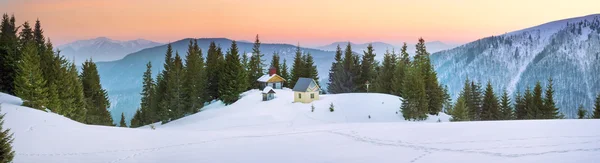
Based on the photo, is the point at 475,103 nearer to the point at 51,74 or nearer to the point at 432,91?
the point at 432,91

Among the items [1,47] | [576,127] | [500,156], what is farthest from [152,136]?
[1,47]

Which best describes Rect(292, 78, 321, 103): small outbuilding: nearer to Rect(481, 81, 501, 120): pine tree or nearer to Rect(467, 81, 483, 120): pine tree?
Rect(467, 81, 483, 120): pine tree

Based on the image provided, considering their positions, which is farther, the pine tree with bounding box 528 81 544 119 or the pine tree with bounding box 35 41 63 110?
the pine tree with bounding box 528 81 544 119

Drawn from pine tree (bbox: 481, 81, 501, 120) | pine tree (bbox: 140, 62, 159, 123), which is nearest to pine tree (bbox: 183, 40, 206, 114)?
pine tree (bbox: 140, 62, 159, 123)

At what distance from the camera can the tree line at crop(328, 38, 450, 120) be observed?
43.7m

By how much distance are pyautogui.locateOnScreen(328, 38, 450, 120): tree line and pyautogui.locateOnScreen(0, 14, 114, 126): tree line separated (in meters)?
36.8

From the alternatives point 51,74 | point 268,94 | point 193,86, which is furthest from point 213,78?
point 51,74

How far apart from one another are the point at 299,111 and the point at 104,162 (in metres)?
32.4

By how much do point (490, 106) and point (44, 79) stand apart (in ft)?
191

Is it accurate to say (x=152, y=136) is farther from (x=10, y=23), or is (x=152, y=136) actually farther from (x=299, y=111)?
(x=10, y=23)

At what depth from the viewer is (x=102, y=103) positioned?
5847cm

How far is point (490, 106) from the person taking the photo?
5772cm

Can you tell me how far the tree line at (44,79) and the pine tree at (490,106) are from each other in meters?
55.2

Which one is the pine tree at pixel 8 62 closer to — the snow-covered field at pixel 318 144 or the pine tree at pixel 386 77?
the snow-covered field at pixel 318 144
